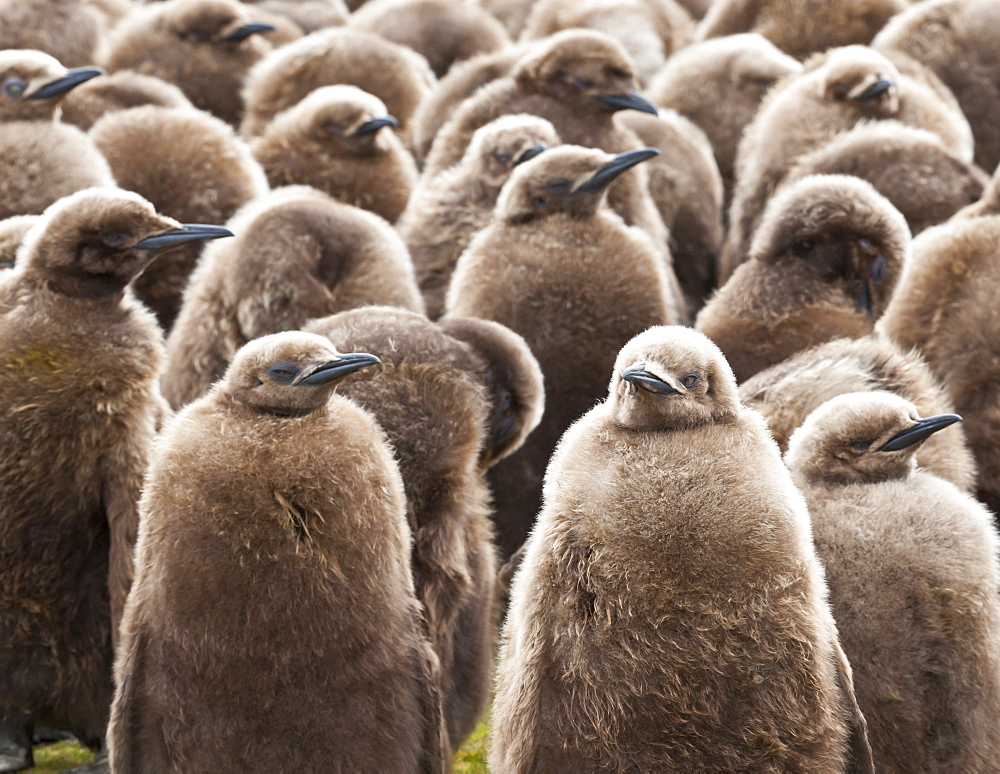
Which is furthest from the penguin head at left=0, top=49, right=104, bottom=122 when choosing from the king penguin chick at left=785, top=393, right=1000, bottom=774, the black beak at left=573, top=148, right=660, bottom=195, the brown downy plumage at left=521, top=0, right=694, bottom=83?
the king penguin chick at left=785, top=393, right=1000, bottom=774

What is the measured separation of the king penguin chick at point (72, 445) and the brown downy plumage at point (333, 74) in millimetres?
2987

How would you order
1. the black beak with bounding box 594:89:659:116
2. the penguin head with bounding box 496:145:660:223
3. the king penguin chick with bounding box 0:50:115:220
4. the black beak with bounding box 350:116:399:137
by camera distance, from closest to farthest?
the penguin head with bounding box 496:145:660:223
the king penguin chick with bounding box 0:50:115:220
the black beak with bounding box 350:116:399:137
the black beak with bounding box 594:89:659:116

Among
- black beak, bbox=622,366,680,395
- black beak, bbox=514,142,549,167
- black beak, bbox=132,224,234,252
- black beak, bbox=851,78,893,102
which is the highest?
black beak, bbox=622,366,680,395

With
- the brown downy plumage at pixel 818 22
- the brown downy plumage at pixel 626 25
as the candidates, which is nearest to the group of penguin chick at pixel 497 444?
the brown downy plumage at pixel 818 22

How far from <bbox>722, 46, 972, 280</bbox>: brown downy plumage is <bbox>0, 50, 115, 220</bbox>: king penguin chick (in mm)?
2419

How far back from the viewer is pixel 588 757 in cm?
278

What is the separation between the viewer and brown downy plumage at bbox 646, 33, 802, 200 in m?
6.60

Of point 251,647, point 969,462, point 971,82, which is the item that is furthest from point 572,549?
point 971,82

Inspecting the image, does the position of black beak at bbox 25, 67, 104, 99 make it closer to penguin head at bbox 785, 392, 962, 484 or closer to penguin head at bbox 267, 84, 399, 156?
penguin head at bbox 267, 84, 399, 156

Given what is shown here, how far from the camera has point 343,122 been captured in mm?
5543

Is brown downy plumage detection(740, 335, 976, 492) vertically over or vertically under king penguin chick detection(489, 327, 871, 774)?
under

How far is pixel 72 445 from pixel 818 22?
16.5ft

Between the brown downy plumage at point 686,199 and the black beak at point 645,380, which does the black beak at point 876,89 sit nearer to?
the brown downy plumage at point 686,199

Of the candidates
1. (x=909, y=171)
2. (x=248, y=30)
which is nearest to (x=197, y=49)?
(x=248, y=30)
